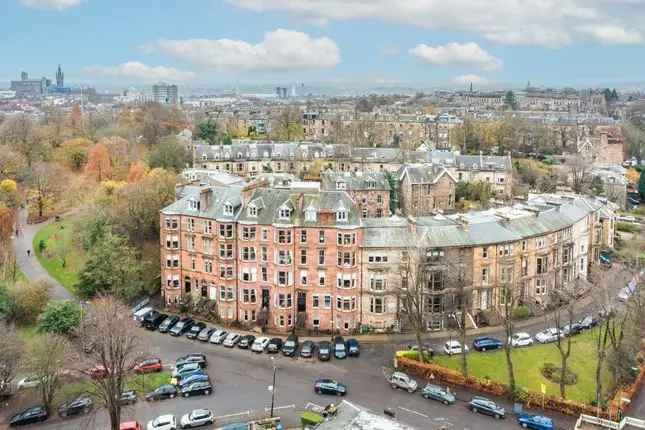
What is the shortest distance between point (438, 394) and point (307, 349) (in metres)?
12.5

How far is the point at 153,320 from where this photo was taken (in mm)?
58344

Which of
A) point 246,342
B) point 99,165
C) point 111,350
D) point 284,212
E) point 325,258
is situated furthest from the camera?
point 99,165

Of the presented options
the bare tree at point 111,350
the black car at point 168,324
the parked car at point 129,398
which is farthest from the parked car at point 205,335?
the parked car at point 129,398

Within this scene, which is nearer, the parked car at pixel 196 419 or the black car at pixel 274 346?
the parked car at pixel 196 419

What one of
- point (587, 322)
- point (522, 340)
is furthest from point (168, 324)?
point (587, 322)

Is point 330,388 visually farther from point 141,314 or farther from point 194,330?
point 141,314

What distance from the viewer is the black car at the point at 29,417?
41.8m

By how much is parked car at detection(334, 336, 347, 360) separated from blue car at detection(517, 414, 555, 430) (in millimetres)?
15587

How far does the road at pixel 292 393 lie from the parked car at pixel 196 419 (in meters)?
1.38

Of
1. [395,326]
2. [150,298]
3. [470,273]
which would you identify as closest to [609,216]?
[470,273]

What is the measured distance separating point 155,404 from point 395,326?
77.0ft

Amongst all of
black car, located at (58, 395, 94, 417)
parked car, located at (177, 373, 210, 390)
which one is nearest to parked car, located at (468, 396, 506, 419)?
parked car, located at (177, 373, 210, 390)

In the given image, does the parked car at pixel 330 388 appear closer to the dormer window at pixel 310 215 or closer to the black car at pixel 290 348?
the black car at pixel 290 348

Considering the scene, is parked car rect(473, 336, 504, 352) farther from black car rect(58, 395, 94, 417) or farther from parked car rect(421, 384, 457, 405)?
black car rect(58, 395, 94, 417)
